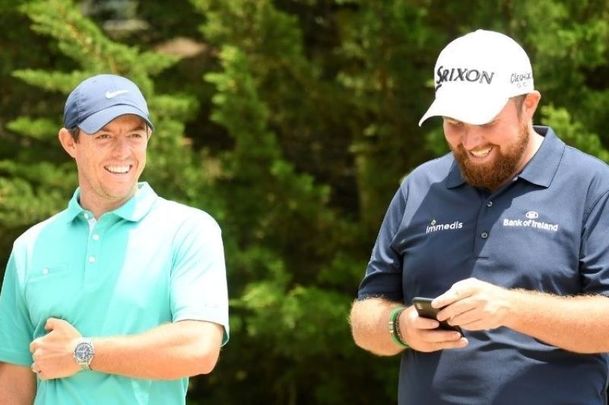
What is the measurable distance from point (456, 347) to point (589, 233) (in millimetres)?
446

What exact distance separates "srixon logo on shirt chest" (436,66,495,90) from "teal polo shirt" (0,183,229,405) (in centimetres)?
73

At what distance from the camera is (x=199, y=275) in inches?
119

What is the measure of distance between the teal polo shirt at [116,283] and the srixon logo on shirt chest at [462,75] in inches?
28.9

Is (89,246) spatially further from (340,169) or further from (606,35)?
(340,169)

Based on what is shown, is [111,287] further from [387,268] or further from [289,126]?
[289,126]

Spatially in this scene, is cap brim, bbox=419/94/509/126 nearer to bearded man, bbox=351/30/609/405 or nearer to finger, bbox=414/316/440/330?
bearded man, bbox=351/30/609/405

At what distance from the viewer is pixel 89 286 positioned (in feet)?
9.89

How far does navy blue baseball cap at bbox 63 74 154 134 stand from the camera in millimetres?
3104

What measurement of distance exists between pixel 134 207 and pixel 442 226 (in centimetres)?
83

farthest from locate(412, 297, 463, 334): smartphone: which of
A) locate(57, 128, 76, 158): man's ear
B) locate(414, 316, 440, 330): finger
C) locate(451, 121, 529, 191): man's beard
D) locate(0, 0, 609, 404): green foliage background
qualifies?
locate(0, 0, 609, 404): green foliage background

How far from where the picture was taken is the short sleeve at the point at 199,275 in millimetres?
2982

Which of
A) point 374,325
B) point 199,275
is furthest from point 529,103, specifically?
point 199,275

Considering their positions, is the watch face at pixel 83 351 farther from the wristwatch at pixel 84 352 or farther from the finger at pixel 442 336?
the finger at pixel 442 336

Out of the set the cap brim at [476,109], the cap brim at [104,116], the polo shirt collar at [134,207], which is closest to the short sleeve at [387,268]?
the cap brim at [476,109]
